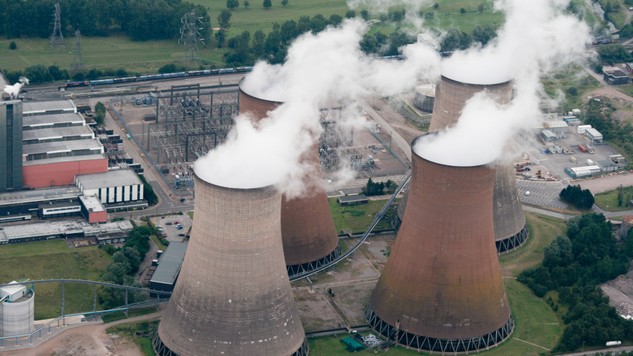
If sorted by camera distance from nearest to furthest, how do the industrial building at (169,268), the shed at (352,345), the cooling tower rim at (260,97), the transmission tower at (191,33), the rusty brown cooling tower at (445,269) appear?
1. the rusty brown cooling tower at (445,269)
2. the shed at (352,345)
3. the cooling tower rim at (260,97)
4. the industrial building at (169,268)
5. the transmission tower at (191,33)

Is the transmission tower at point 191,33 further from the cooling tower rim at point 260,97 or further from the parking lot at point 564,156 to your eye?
the cooling tower rim at point 260,97

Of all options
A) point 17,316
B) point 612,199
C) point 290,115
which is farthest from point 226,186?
point 612,199

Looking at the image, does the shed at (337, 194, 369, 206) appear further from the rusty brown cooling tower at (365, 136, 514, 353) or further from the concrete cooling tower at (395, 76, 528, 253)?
the rusty brown cooling tower at (365, 136, 514, 353)

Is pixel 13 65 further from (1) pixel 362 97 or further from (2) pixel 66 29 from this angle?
(1) pixel 362 97

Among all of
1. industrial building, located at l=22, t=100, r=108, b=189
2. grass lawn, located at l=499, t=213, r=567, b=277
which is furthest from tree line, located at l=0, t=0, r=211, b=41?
grass lawn, located at l=499, t=213, r=567, b=277

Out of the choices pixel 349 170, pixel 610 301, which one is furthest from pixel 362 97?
pixel 610 301

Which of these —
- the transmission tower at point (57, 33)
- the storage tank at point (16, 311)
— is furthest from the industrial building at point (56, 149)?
the transmission tower at point (57, 33)
